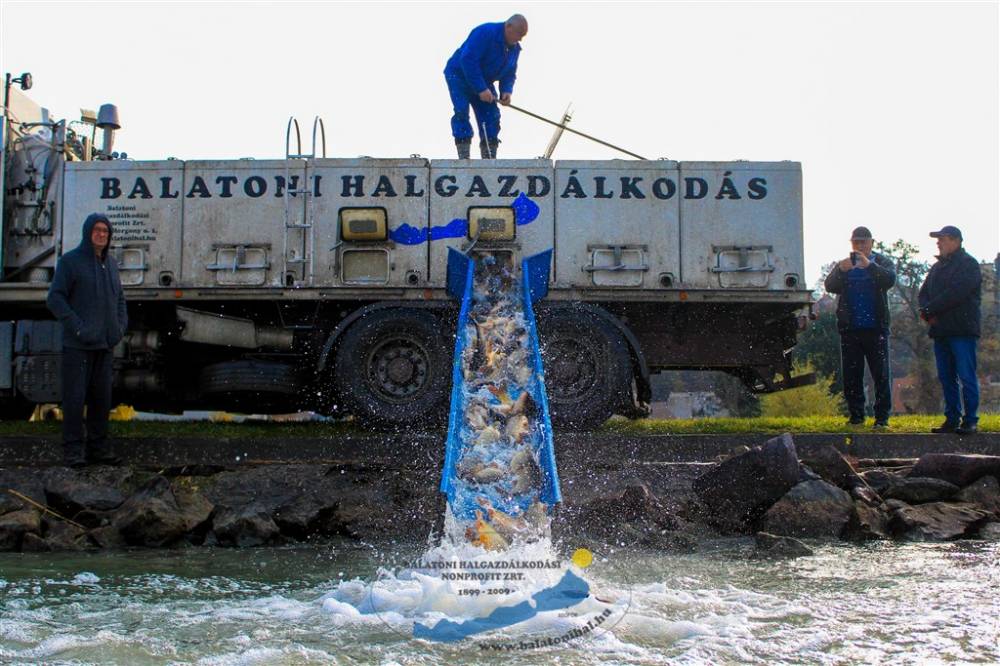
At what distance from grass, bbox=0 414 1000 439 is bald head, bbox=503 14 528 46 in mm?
4229

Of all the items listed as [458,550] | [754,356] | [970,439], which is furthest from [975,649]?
[754,356]

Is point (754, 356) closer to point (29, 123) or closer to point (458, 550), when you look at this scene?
point (458, 550)

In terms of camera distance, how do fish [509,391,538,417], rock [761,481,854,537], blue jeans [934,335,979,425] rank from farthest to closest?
blue jeans [934,335,979,425] → rock [761,481,854,537] → fish [509,391,538,417]

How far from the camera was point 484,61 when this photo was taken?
37.8 feet

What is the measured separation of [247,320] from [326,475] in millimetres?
2288

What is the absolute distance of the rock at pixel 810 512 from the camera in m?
8.63

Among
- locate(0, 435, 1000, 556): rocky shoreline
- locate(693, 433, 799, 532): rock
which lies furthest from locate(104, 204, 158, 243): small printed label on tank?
locate(693, 433, 799, 532): rock

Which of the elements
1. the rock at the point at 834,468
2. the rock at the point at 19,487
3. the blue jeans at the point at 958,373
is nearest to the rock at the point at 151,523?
the rock at the point at 19,487

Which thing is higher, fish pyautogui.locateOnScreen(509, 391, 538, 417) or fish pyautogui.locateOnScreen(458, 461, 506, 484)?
fish pyautogui.locateOnScreen(509, 391, 538, 417)

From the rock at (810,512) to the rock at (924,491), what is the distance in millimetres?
618

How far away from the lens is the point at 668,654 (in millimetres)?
5219

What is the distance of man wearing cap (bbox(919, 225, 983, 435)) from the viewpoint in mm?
10156

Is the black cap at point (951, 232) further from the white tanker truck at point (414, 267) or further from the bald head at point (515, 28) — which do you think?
the bald head at point (515, 28)

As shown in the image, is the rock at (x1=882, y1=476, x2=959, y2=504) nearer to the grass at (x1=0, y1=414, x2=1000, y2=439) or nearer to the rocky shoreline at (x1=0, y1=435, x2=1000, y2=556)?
the rocky shoreline at (x1=0, y1=435, x2=1000, y2=556)
